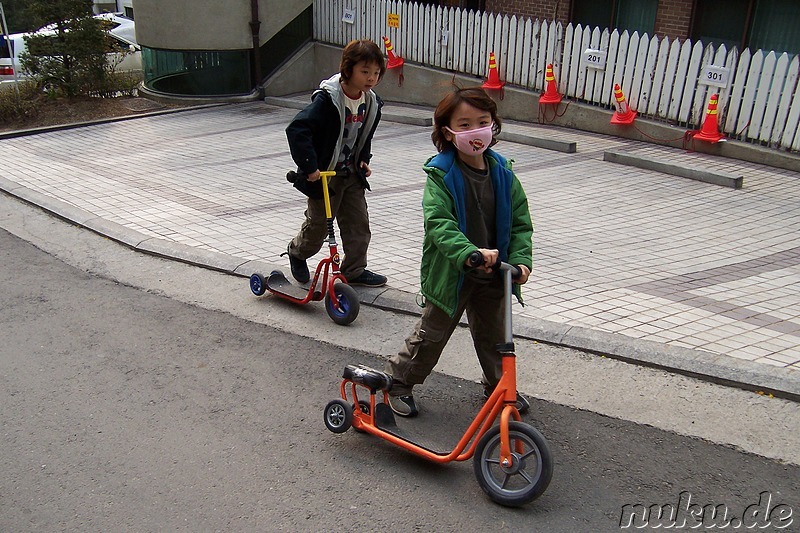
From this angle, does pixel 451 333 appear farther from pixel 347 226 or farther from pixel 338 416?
pixel 347 226

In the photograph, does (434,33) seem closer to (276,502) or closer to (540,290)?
(540,290)

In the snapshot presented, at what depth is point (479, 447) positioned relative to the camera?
3504 mm

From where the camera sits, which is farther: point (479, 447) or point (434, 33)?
point (434, 33)

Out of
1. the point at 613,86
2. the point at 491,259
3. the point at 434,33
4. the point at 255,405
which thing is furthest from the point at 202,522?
the point at 434,33

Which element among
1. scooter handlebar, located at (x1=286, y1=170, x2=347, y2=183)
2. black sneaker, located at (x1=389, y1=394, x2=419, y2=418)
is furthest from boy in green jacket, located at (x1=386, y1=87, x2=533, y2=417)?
scooter handlebar, located at (x1=286, y1=170, x2=347, y2=183)

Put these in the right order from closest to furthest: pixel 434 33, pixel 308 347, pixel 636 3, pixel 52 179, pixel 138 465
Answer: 1. pixel 138 465
2. pixel 308 347
3. pixel 52 179
4. pixel 636 3
5. pixel 434 33

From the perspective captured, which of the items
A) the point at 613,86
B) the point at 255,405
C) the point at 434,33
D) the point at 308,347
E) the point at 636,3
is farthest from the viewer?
the point at 434,33

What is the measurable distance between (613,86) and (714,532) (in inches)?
351

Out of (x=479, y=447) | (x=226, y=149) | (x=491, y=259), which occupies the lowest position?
(x=226, y=149)

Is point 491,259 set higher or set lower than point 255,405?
higher

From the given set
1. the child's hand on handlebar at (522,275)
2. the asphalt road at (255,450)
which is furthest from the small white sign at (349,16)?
the child's hand on handlebar at (522,275)

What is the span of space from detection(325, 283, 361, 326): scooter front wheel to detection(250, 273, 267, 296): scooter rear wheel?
0.62 metres

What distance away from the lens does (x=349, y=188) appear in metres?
5.70

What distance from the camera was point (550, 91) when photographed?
12062 mm
